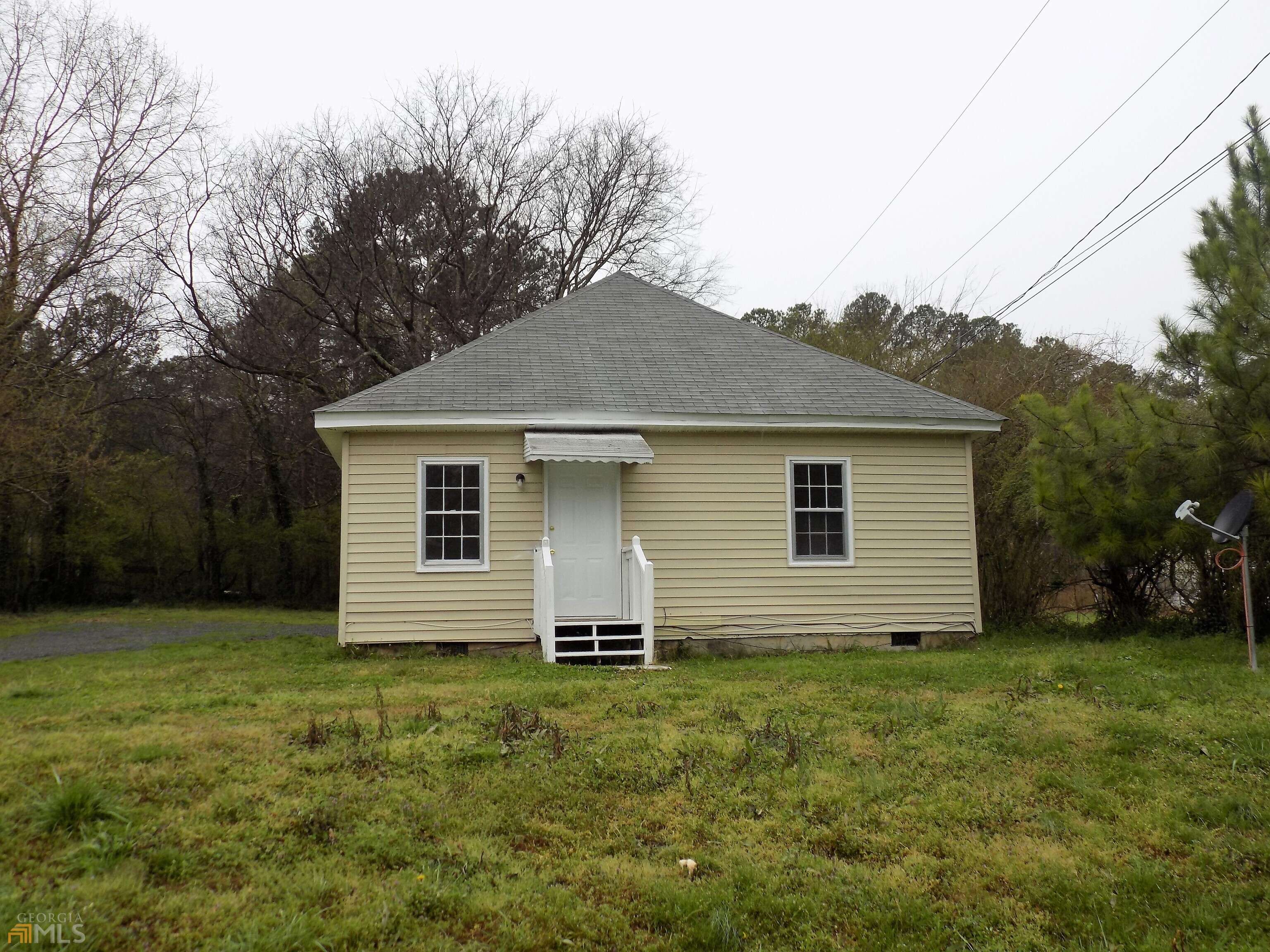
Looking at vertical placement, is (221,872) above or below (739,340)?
below

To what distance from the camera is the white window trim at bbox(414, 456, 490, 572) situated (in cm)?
1147

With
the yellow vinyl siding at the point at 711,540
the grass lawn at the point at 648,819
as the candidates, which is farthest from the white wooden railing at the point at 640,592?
the grass lawn at the point at 648,819

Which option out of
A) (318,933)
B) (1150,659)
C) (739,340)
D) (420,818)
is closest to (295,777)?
(420,818)

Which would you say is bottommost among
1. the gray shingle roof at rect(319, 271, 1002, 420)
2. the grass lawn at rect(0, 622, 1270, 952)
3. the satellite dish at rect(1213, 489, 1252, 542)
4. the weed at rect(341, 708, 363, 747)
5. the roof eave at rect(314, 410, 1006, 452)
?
the grass lawn at rect(0, 622, 1270, 952)

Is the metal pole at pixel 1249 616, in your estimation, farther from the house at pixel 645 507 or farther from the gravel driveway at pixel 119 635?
the gravel driveway at pixel 119 635

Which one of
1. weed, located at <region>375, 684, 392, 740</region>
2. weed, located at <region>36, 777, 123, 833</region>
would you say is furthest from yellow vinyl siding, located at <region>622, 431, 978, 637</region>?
weed, located at <region>36, 777, 123, 833</region>

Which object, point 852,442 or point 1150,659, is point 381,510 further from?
point 1150,659

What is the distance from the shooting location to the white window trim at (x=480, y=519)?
11.5 m

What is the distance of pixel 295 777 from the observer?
531cm

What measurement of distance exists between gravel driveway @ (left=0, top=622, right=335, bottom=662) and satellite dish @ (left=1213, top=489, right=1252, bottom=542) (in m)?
12.5

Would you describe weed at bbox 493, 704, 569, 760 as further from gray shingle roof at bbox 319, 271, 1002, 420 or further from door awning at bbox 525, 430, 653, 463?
gray shingle roof at bbox 319, 271, 1002, 420

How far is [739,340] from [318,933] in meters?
11.4

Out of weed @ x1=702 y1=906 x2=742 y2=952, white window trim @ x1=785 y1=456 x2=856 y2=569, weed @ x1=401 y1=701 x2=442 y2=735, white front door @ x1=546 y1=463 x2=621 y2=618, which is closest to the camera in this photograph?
weed @ x1=702 y1=906 x2=742 y2=952

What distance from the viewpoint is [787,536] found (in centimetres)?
1213
